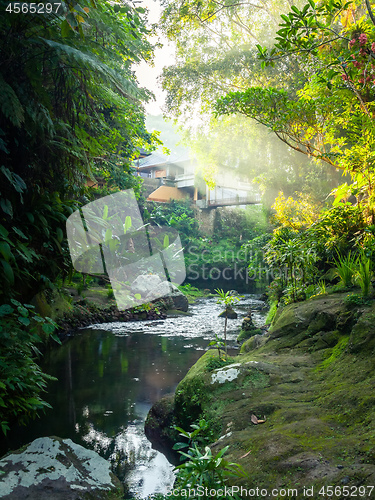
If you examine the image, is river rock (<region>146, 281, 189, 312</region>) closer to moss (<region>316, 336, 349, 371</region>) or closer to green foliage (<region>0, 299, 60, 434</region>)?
green foliage (<region>0, 299, 60, 434</region>)

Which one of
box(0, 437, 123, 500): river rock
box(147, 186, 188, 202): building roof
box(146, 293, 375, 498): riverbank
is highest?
box(147, 186, 188, 202): building roof

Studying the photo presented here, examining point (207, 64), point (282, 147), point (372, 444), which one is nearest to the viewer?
point (372, 444)

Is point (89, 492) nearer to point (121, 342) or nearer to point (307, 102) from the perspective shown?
point (121, 342)

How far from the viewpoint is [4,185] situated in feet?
9.67

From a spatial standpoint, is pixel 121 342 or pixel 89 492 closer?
pixel 89 492

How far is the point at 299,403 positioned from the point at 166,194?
2401cm

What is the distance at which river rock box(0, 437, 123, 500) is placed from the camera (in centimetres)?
211

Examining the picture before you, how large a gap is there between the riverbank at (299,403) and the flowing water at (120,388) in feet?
1.28

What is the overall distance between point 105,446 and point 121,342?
13.4 ft

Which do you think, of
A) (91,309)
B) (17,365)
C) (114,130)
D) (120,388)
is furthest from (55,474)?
(91,309)

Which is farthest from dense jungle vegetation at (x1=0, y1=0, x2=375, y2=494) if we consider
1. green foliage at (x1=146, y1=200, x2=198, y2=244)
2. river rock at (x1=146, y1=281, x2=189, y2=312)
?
green foliage at (x1=146, y1=200, x2=198, y2=244)

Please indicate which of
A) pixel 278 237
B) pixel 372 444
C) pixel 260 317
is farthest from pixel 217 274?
pixel 372 444

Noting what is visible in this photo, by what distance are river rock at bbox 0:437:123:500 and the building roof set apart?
22586 mm

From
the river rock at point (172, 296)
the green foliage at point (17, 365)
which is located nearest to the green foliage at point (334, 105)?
the green foliage at point (17, 365)
